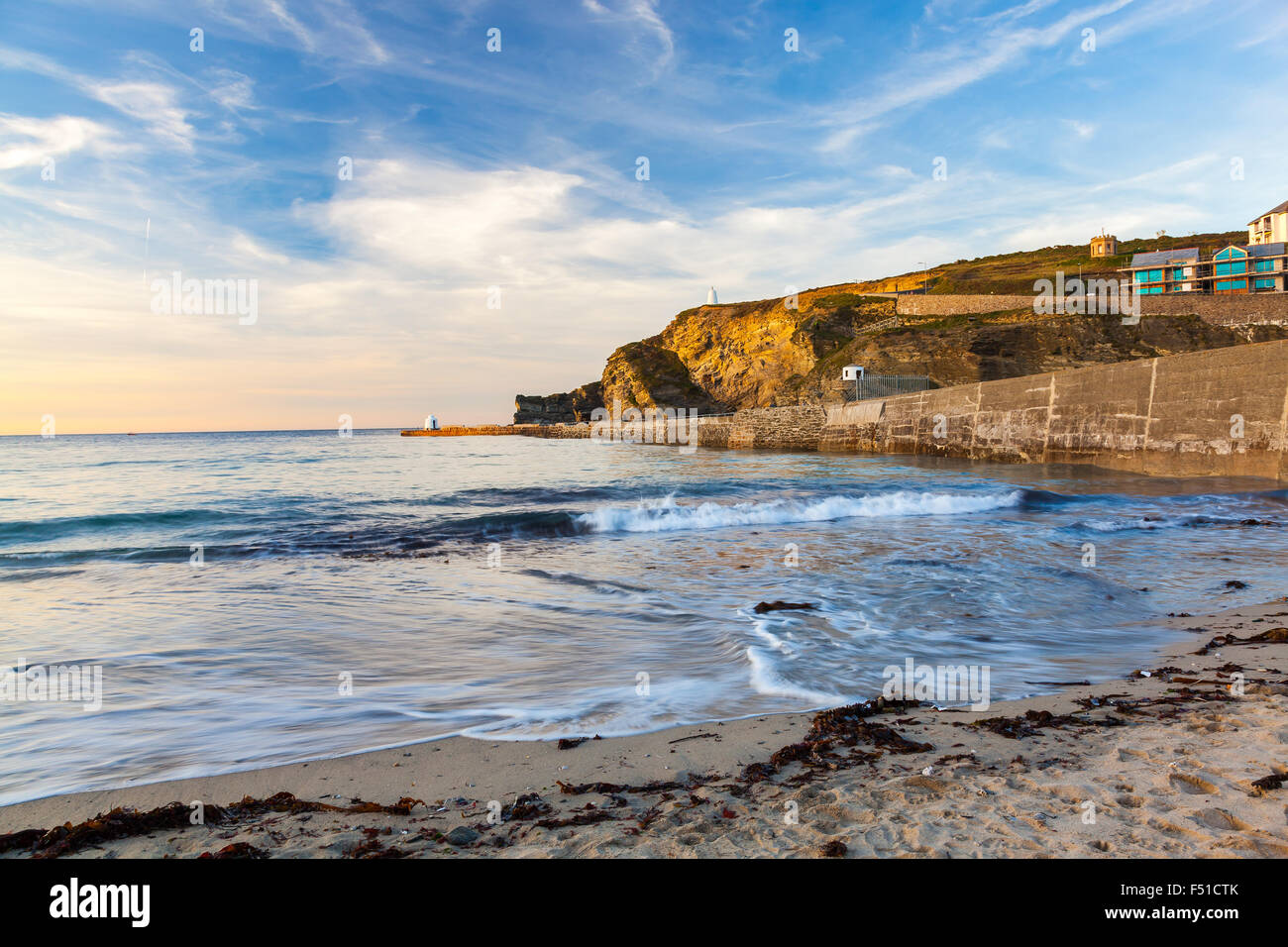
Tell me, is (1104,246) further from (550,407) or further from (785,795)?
(785,795)

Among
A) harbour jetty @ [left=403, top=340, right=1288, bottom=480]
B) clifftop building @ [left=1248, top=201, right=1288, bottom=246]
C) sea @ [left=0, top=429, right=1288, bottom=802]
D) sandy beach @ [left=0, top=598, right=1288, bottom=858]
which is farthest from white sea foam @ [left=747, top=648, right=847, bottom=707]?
clifftop building @ [left=1248, top=201, right=1288, bottom=246]

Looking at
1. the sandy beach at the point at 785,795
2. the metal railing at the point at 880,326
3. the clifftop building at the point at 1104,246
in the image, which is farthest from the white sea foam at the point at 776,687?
the clifftop building at the point at 1104,246

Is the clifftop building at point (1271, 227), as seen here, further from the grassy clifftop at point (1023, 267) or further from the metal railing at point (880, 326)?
the metal railing at point (880, 326)

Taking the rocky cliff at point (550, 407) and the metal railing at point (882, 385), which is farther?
the rocky cliff at point (550, 407)

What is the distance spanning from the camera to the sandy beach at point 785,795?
2123 mm

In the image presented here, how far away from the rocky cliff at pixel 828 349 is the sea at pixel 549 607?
35.8 metres

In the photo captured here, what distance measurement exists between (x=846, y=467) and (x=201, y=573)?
2017 cm

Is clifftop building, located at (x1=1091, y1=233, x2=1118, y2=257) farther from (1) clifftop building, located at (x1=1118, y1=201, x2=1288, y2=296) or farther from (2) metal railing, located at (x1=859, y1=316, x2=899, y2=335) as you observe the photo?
(2) metal railing, located at (x1=859, y1=316, x2=899, y2=335)

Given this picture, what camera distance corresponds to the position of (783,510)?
555 inches

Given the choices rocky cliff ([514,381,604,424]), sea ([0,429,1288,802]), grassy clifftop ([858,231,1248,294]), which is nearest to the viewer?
sea ([0,429,1288,802])

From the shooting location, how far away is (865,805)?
7.88ft

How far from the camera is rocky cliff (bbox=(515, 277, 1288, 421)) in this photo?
46.6 m

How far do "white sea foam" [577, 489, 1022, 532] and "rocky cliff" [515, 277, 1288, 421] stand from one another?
Answer: 34.1 metres

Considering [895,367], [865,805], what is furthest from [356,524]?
[895,367]
